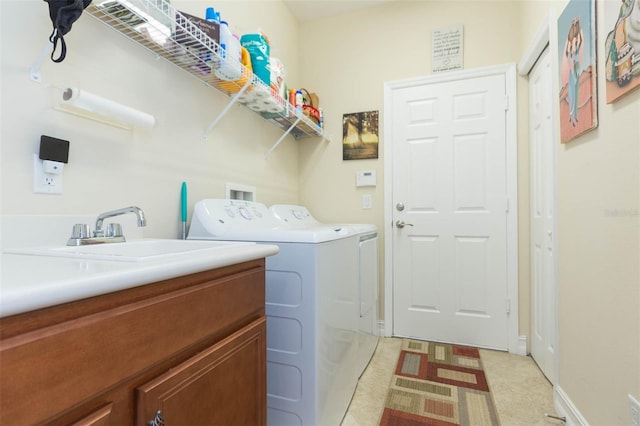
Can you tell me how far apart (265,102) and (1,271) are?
1567 mm

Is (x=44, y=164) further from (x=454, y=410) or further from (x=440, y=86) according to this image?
(x=440, y=86)

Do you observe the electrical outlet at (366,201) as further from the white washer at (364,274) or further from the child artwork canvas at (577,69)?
the child artwork canvas at (577,69)

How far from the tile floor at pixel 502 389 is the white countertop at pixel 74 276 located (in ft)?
4.17

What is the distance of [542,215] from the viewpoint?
1955 millimetres

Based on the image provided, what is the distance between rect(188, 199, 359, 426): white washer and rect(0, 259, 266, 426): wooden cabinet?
1.01 ft

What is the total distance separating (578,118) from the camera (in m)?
1.33

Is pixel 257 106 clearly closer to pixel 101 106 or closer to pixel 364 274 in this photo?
pixel 101 106

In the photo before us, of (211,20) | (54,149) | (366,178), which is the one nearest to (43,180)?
(54,149)

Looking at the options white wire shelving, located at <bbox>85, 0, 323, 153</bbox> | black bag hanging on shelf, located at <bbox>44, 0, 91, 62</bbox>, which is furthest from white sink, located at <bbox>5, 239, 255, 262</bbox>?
white wire shelving, located at <bbox>85, 0, 323, 153</bbox>

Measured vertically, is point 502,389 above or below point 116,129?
below

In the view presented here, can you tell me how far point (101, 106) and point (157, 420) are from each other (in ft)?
3.05

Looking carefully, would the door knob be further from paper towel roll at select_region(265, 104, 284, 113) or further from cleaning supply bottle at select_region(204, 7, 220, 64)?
cleaning supply bottle at select_region(204, 7, 220, 64)

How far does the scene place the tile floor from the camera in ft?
5.04

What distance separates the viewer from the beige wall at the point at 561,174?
3.41 ft
